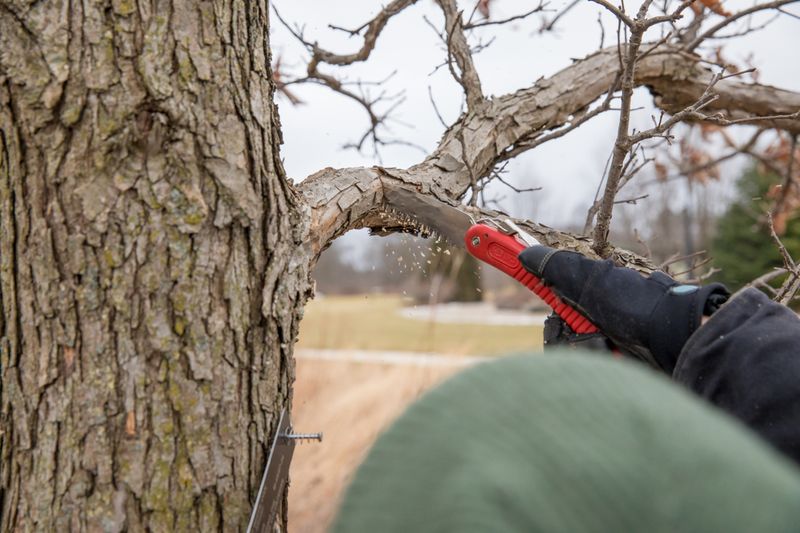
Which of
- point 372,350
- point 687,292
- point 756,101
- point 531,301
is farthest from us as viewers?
point 531,301

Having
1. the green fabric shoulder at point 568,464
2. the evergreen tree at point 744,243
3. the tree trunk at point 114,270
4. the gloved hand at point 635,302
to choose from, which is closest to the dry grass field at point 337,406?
the gloved hand at point 635,302

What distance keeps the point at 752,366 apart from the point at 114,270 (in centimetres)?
103

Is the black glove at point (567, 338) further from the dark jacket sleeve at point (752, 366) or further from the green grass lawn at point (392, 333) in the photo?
the green grass lawn at point (392, 333)

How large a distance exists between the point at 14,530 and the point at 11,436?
0.16m

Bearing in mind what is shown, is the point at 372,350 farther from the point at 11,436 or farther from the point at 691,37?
the point at 11,436

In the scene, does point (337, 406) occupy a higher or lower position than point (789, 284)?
lower

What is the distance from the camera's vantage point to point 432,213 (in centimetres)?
165

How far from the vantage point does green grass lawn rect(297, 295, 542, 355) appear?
767cm

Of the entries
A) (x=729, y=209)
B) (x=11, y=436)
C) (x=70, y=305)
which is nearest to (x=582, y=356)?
(x=70, y=305)

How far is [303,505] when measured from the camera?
4641 mm

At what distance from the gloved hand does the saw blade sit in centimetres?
34

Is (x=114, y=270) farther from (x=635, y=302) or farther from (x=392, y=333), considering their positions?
(x=392, y=333)

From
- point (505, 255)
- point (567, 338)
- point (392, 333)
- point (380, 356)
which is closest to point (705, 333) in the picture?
point (567, 338)

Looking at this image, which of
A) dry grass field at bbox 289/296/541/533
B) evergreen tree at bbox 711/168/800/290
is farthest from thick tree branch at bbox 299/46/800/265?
evergreen tree at bbox 711/168/800/290
